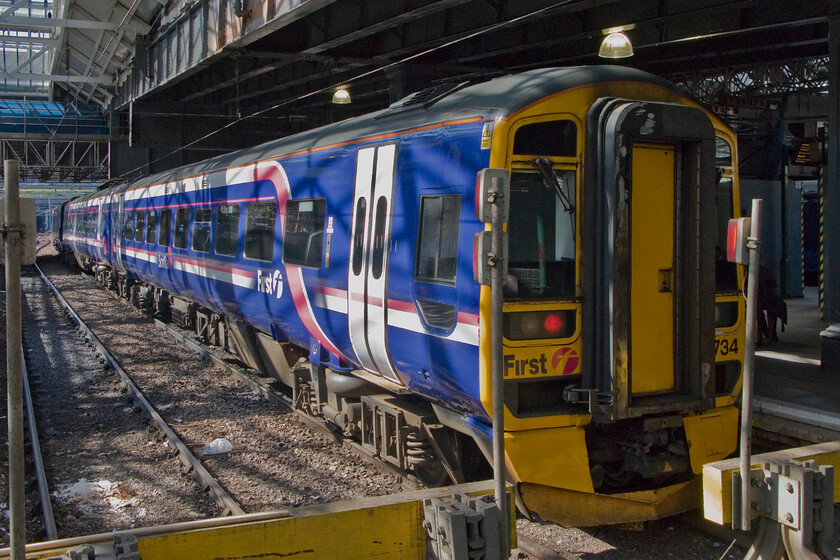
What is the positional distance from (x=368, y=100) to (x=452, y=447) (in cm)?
1628

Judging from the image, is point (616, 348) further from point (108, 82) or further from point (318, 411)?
point (108, 82)

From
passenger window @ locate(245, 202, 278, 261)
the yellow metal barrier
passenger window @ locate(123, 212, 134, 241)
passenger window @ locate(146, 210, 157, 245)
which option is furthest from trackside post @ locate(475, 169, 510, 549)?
passenger window @ locate(123, 212, 134, 241)

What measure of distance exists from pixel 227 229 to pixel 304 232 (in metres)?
2.94

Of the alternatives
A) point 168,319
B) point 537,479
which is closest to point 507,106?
point 537,479

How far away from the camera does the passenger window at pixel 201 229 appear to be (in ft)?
36.2

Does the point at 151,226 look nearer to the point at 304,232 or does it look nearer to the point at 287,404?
the point at 287,404

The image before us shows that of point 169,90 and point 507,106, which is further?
point 169,90

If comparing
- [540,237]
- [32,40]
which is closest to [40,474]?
[540,237]

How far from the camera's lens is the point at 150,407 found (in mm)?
9148

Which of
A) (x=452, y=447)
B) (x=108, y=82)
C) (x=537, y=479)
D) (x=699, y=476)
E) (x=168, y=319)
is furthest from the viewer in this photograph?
(x=108, y=82)

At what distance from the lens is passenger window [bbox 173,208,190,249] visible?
12.3 metres

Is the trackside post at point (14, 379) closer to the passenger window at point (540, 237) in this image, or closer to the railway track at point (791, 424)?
the passenger window at point (540, 237)

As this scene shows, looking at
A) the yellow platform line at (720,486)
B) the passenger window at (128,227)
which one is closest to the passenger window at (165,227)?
the passenger window at (128,227)

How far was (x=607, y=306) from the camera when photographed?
4891 mm
